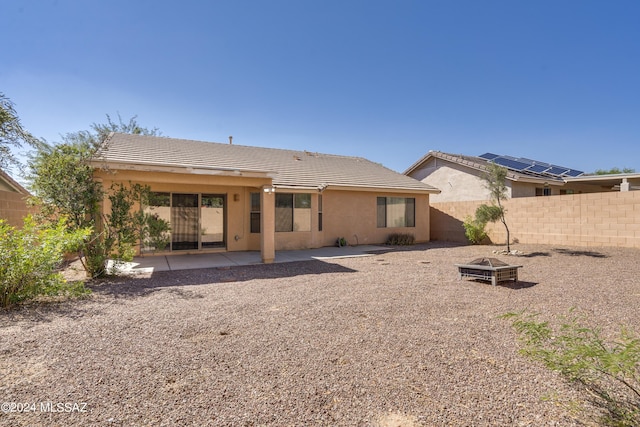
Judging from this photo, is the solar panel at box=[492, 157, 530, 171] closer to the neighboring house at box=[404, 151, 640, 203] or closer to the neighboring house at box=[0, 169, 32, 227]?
the neighboring house at box=[404, 151, 640, 203]

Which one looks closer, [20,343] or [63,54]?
[20,343]

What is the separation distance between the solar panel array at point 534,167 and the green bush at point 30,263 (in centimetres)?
1979

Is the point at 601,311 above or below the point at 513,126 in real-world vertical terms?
below

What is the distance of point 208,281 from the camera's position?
7762 millimetres

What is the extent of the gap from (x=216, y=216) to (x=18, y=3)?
8.01 meters

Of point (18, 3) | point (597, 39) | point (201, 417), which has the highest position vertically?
point (597, 39)

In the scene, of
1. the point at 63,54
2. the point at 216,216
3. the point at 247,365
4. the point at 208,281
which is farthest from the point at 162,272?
the point at 63,54

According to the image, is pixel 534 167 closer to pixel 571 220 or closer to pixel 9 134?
pixel 571 220

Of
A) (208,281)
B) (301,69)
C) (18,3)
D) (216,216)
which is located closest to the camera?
(18,3)

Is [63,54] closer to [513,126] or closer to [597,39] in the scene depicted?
[597,39]

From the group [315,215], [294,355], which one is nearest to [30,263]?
[294,355]

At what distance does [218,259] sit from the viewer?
36.0 feet

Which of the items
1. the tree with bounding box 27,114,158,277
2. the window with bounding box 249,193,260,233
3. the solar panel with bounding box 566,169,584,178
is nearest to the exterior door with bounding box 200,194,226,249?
the window with bounding box 249,193,260,233

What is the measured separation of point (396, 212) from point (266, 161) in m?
7.51
